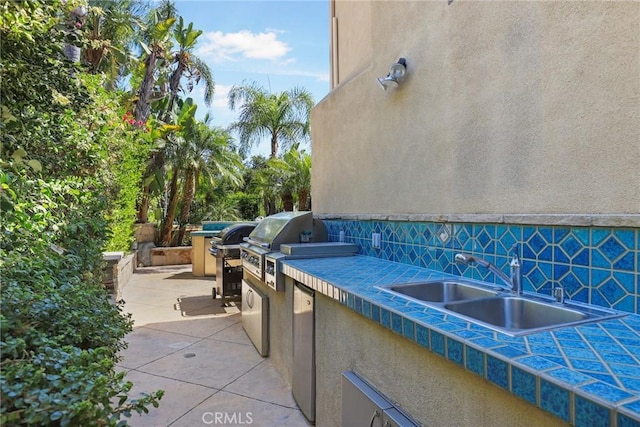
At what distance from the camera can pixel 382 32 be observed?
3533 mm

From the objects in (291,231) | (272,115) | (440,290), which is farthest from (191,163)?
(440,290)

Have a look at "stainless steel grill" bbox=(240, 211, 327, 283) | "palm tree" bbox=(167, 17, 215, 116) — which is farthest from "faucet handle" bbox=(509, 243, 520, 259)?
"palm tree" bbox=(167, 17, 215, 116)

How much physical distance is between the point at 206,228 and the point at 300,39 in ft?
17.7

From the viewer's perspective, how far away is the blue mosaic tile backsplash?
1.61 metres

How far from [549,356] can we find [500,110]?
1.58 meters

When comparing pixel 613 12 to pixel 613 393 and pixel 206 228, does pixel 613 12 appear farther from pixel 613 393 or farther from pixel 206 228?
pixel 206 228

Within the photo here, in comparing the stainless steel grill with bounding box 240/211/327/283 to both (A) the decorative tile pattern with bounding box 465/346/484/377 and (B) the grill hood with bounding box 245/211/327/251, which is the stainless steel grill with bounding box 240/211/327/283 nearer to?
(B) the grill hood with bounding box 245/211/327/251

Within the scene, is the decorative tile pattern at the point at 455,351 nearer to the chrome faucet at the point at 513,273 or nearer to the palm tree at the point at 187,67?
the chrome faucet at the point at 513,273

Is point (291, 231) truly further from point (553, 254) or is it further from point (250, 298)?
point (553, 254)

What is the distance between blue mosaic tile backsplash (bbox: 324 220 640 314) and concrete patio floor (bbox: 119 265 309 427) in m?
1.69

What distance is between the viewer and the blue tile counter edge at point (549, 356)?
90 centimetres

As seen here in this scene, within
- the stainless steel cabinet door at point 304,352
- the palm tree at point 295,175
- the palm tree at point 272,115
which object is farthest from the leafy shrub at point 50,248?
the palm tree at point 272,115

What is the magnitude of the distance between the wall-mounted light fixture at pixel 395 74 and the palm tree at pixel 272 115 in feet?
41.7

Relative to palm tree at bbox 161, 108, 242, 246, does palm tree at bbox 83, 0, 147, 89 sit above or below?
above
